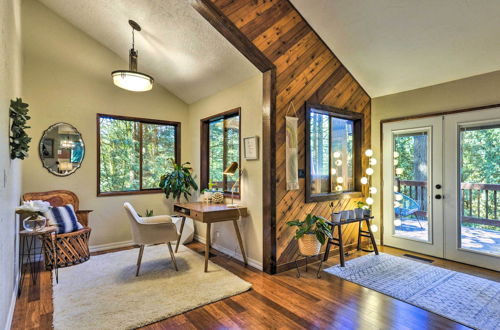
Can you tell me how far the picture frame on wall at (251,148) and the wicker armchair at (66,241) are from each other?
2421 mm

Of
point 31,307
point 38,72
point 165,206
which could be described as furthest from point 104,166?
point 31,307

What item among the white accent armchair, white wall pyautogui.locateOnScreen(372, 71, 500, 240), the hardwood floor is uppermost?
white wall pyautogui.locateOnScreen(372, 71, 500, 240)

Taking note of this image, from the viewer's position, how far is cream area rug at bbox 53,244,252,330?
229cm

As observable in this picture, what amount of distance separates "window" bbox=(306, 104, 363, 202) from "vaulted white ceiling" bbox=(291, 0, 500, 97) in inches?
33.4

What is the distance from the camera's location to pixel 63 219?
3553 millimetres

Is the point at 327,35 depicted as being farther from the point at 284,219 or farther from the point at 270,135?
the point at 284,219

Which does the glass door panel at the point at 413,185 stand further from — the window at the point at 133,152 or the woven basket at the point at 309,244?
the window at the point at 133,152

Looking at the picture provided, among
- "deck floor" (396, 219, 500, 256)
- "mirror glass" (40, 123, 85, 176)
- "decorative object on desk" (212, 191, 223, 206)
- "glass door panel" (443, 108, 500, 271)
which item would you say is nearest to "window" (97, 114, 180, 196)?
"mirror glass" (40, 123, 85, 176)

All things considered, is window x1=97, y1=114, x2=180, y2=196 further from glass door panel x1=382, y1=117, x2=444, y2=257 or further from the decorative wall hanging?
glass door panel x1=382, y1=117, x2=444, y2=257

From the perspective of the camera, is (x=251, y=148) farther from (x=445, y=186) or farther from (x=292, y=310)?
(x=445, y=186)

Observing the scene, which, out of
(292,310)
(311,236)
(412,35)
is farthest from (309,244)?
(412,35)

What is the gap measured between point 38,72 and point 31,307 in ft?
10.4

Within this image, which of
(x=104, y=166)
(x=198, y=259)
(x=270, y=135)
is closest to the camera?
(x=270, y=135)

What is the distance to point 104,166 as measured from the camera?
447 centimetres
